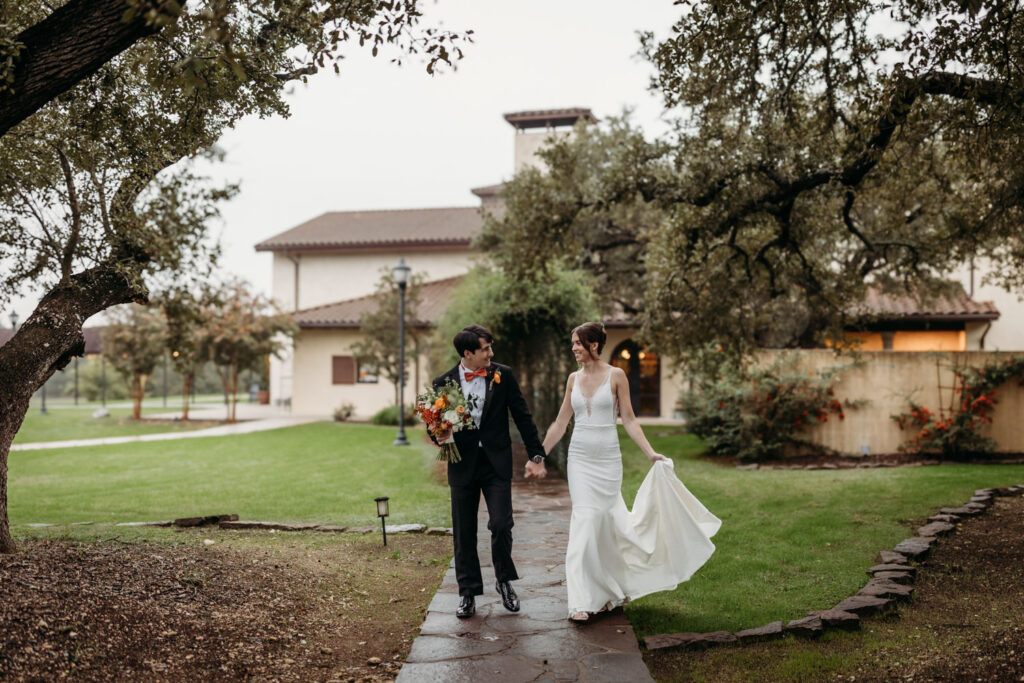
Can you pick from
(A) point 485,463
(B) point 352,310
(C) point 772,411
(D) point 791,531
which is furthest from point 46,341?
(B) point 352,310

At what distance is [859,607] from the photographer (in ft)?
19.9

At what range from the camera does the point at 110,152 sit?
308 inches

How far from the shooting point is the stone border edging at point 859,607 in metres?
5.50

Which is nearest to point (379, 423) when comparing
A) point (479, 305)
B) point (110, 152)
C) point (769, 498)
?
point (479, 305)

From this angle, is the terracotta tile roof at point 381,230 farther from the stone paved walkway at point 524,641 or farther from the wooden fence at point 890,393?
the stone paved walkway at point 524,641

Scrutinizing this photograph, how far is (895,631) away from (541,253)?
8.07 m

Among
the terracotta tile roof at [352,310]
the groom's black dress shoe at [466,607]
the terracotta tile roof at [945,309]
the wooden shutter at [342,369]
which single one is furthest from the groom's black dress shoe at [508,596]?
the wooden shutter at [342,369]

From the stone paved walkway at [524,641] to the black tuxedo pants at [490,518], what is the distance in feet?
1.14

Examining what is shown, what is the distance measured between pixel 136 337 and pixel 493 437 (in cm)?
2719

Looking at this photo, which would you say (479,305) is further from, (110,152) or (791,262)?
(110,152)

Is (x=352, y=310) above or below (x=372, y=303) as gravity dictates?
below

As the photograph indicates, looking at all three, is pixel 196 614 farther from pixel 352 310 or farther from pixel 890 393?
pixel 352 310

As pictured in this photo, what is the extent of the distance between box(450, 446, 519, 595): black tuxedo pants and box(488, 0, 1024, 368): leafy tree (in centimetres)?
388

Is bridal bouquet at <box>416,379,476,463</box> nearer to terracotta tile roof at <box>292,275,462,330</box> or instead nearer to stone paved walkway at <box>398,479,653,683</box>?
stone paved walkway at <box>398,479,653,683</box>
